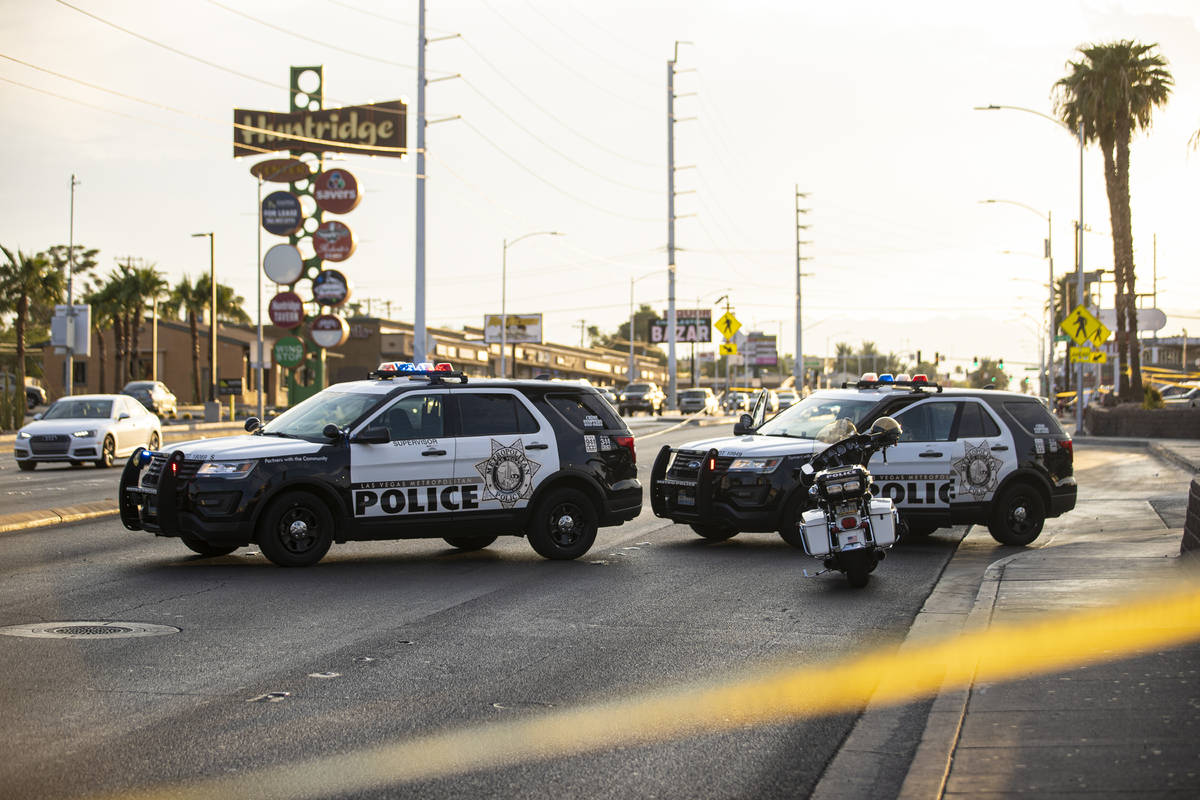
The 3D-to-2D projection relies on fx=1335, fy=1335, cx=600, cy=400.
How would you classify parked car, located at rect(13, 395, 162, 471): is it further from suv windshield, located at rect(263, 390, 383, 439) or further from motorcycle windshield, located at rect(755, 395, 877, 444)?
motorcycle windshield, located at rect(755, 395, 877, 444)

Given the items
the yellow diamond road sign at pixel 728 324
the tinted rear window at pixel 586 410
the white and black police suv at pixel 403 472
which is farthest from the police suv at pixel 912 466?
the yellow diamond road sign at pixel 728 324

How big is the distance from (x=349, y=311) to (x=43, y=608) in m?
143

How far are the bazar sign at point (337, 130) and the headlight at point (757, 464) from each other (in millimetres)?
40260

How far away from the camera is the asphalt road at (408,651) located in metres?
5.87

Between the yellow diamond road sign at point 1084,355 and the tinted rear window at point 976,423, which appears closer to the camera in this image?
the tinted rear window at point 976,423

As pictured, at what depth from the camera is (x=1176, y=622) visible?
341 inches

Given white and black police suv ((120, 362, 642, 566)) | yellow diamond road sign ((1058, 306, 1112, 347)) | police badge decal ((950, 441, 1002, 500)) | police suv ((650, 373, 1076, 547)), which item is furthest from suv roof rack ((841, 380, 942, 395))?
yellow diamond road sign ((1058, 306, 1112, 347))

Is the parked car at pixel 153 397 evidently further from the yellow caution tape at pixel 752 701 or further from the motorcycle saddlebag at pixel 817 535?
the yellow caution tape at pixel 752 701

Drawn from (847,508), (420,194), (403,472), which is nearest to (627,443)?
(403,472)

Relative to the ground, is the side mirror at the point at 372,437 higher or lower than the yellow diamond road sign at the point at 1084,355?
lower

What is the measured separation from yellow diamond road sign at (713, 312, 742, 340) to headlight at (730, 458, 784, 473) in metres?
48.3

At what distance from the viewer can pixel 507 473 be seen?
42.2 ft

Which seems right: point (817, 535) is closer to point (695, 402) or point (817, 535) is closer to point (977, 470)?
point (977, 470)

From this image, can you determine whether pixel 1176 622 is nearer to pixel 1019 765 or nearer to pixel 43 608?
pixel 1019 765
